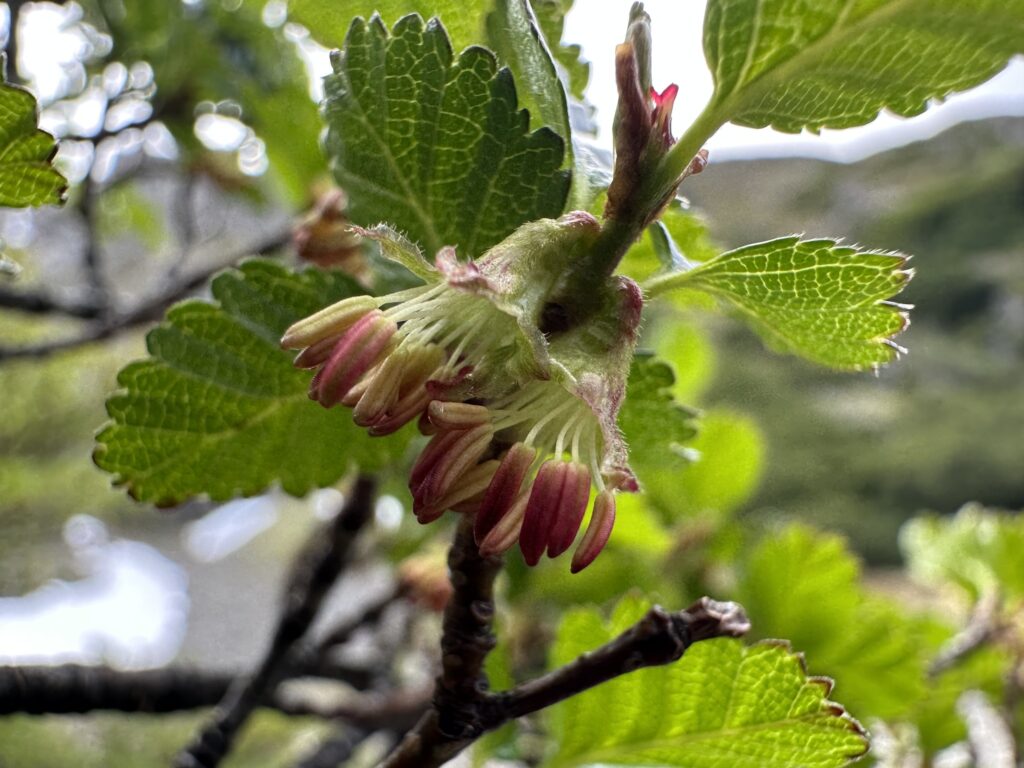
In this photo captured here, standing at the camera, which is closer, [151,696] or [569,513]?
[569,513]

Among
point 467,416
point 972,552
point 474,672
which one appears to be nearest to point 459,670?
point 474,672

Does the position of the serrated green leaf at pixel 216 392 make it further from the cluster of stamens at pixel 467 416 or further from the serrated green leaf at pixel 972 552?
the serrated green leaf at pixel 972 552

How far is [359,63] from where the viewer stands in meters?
0.34

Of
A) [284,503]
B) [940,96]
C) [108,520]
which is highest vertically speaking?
[284,503]

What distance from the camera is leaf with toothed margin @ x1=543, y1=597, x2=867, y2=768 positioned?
1.16ft

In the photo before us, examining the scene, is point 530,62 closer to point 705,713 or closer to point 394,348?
point 394,348

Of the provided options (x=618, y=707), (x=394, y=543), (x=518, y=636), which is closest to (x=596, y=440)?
(x=618, y=707)

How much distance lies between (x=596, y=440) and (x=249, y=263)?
0.21 metres

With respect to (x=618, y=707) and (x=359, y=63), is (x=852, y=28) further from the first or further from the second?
(x=618, y=707)

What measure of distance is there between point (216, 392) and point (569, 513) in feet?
0.70

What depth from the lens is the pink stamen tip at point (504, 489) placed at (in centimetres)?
28

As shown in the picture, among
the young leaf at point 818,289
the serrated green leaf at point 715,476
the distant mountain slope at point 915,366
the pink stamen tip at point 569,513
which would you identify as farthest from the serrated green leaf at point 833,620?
the distant mountain slope at point 915,366

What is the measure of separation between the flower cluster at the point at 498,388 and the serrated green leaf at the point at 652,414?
12 centimetres

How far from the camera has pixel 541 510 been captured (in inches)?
10.7
